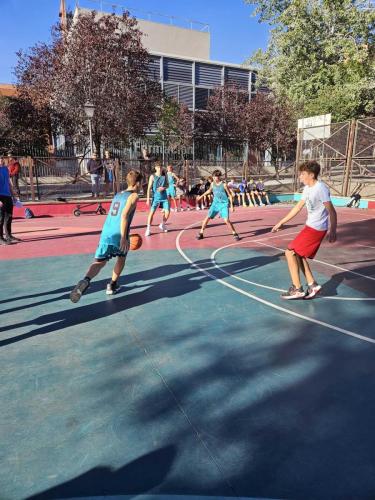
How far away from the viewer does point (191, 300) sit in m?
5.62

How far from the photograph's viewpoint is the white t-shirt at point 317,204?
5.12 m

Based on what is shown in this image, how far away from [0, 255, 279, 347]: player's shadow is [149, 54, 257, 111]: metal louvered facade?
3674 centimetres

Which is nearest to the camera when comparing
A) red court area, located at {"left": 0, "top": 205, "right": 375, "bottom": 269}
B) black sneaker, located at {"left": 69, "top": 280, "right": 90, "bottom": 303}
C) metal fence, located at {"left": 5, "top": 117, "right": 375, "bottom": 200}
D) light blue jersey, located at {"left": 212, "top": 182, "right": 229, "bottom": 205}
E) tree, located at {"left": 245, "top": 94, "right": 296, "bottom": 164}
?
black sneaker, located at {"left": 69, "top": 280, "right": 90, "bottom": 303}

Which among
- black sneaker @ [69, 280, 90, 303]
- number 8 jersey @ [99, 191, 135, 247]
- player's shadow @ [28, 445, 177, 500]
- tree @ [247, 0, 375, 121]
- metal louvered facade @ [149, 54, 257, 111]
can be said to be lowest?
player's shadow @ [28, 445, 177, 500]

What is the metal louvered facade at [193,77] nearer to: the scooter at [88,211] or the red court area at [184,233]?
the scooter at [88,211]

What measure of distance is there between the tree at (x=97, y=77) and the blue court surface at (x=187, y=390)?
16522 millimetres

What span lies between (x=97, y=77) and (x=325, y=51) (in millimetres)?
12680

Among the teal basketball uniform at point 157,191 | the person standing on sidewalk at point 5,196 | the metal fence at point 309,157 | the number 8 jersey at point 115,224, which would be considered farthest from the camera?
the metal fence at point 309,157

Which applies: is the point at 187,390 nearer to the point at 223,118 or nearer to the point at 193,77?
the point at 223,118

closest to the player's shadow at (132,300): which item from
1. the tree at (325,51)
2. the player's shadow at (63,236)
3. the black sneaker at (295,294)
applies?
the black sneaker at (295,294)

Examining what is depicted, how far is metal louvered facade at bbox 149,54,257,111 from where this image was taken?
41.1 meters

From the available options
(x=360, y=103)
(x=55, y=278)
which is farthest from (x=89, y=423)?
(x=360, y=103)

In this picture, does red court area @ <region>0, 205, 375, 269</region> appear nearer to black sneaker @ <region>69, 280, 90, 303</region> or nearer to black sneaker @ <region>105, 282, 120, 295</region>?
black sneaker @ <region>105, 282, 120, 295</region>

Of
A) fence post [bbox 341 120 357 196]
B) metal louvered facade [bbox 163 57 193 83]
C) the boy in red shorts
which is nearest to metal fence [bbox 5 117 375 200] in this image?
fence post [bbox 341 120 357 196]
